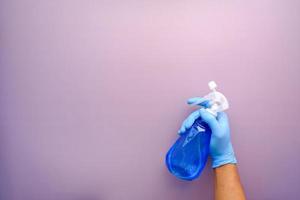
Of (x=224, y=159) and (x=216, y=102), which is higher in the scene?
(x=216, y=102)

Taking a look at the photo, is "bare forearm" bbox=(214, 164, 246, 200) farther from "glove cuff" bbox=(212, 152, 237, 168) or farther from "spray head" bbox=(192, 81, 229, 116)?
"spray head" bbox=(192, 81, 229, 116)

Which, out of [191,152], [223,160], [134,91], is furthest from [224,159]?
[134,91]

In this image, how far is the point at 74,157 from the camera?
1.04 metres

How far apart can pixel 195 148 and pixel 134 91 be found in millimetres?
296

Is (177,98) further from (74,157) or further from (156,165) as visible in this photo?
(74,157)

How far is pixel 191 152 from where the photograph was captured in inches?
37.3

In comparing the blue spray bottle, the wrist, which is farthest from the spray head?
the wrist

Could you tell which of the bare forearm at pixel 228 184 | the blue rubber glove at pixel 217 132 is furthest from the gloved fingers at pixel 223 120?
the bare forearm at pixel 228 184

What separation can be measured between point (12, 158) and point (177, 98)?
0.63 m

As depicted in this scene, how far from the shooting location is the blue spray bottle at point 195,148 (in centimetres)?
94

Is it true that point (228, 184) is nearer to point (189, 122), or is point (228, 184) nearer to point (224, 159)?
point (224, 159)

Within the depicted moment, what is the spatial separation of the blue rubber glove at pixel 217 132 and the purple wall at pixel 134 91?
0.10 metres

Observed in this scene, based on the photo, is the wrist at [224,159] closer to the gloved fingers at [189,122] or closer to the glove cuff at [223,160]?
the glove cuff at [223,160]

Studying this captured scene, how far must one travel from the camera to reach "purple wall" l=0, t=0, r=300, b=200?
102 cm
